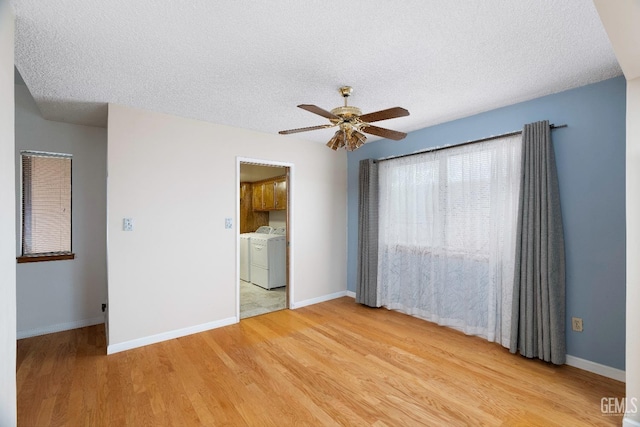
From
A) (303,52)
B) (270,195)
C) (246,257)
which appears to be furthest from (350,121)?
(246,257)

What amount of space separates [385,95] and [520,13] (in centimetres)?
119

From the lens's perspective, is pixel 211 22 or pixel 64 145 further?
pixel 64 145

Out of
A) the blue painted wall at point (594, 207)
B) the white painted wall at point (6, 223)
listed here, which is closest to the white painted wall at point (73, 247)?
the white painted wall at point (6, 223)

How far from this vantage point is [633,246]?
1.80 meters

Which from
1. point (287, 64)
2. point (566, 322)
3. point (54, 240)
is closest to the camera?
point (287, 64)

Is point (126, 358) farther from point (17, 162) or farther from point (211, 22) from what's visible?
point (211, 22)

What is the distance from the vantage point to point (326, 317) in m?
3.85

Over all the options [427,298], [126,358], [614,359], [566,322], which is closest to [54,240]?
[126,358]

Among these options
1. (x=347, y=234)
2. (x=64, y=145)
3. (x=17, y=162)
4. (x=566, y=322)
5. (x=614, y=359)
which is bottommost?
(x=614, y=359)

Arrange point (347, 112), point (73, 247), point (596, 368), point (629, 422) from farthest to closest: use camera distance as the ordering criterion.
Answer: point (73, 247), point (596, 368), point (347, 112), point (629, 422)

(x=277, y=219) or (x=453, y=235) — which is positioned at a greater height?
(x=277, y=219)

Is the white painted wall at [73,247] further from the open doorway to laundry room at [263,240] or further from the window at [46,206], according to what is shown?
the open doorway to laundry room at [263,240]

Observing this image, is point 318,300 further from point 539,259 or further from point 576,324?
point 576,324

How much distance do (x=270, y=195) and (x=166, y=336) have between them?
3433 mm
